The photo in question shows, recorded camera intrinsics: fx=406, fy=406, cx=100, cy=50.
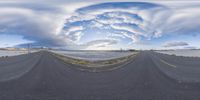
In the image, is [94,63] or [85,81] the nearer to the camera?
[85,81]

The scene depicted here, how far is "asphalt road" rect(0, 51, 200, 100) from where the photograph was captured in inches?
446

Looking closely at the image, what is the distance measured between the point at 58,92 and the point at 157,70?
305 centimetres

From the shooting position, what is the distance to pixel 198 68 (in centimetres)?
1258

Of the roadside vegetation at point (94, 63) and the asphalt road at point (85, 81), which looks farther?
the roadside vegetation at point (94, 63)

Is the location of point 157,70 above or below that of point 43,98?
above

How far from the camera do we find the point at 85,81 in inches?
454

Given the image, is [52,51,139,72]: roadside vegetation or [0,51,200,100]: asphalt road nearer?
[0,51,200,100]: asphalt road

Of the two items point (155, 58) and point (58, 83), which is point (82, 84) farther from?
point (155, 58)

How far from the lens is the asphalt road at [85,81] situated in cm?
1132

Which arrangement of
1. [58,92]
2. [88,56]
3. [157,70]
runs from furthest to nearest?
[88,56]
[157,70]
[58,92]

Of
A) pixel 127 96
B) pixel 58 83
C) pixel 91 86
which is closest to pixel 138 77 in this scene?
pixel 127 96

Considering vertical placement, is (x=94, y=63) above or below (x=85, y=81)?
above

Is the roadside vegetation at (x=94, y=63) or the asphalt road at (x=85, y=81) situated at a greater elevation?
the roadside vegetation at (x=94, y=63)

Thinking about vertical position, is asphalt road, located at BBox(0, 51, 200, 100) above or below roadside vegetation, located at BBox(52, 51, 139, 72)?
below
